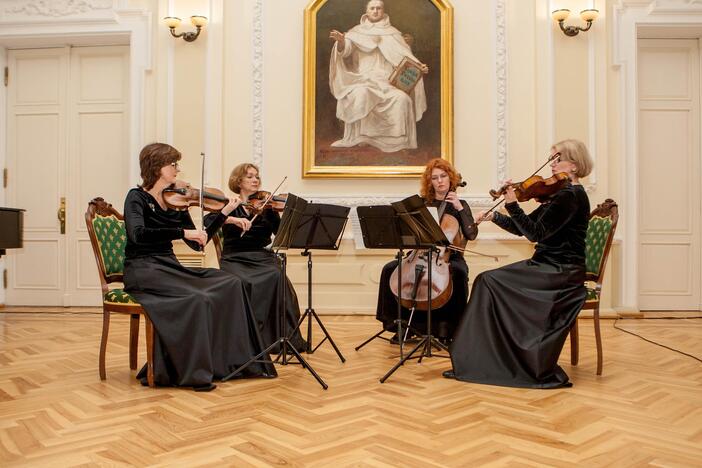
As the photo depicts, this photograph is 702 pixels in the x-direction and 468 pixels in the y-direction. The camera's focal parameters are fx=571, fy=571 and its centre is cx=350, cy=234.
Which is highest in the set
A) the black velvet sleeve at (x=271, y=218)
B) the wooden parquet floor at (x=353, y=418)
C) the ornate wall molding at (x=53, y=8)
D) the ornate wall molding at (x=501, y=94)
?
the ornate wall molding at (x=53, y=8)

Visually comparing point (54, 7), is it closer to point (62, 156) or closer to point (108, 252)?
point (62, 156)

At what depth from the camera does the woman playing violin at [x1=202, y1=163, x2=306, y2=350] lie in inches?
147

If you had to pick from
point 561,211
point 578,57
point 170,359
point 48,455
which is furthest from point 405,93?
point 48,455

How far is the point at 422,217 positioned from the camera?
306 centimetres

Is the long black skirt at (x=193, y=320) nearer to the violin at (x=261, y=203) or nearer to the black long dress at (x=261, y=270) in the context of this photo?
the black long dress at (x=261, y=270)

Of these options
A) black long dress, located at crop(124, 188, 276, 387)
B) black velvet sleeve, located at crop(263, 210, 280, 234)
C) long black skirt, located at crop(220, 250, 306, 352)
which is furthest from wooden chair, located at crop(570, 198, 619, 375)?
black velvet sleeve, located at crop(263, 210, 280, 234)

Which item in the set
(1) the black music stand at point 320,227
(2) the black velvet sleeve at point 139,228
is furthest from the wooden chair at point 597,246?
(2) the black velvet sleeve at point 139,228

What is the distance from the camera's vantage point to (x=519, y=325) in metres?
3.10

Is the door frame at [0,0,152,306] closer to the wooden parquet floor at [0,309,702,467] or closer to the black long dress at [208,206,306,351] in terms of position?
the black long dress at [208,206,306,351]

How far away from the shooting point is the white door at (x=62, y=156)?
613 cm

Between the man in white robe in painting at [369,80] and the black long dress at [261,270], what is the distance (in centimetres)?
186

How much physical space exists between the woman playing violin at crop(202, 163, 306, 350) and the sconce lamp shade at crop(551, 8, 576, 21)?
3.38 meters

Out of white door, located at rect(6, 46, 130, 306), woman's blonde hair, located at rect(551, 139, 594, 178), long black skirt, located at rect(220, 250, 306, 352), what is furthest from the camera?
Result: white door, located at rect(6, 46, 130, 306)

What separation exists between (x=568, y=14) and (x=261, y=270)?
3888 millimetres
